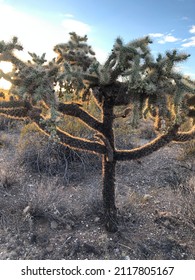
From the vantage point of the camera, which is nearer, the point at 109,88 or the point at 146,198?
the point at 109,88

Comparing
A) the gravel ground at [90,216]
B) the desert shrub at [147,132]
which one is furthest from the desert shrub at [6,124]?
the desert shrub at [147,132]

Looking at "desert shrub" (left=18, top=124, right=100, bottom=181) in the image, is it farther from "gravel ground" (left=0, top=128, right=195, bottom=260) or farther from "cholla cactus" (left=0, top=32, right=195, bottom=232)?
"cholla cactus" (left=0, top=32, right=195, bottom=232)

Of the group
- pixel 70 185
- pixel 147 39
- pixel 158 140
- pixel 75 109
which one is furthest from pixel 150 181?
pixel 147 39

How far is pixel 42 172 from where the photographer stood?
666 cm

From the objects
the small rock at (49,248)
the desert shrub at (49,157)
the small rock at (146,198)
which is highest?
the desert shrub at (49,157)

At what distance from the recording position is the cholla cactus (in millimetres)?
3814

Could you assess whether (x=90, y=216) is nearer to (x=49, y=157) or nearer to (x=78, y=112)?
(x=78, y=112)

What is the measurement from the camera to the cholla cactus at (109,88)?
12.5 feet

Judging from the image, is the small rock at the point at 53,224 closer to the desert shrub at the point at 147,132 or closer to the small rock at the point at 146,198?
the small rock at the point at 146,198

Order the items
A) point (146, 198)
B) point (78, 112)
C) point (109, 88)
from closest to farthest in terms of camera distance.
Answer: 1. point (109, 88)
2. point (78, 112)
3. point (146, 198)

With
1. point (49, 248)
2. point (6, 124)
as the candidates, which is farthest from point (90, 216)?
point (6, 124)

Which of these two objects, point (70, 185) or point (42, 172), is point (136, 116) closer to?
point (70, 185)

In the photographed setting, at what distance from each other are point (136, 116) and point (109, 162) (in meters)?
1.08

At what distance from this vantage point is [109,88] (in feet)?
14.0
